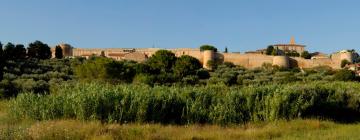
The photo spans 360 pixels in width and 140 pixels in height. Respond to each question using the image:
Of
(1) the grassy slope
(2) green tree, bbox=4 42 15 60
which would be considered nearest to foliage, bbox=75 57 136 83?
(1) the grassy slope

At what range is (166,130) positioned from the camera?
35.4 ft

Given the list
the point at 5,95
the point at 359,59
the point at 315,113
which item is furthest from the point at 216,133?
the point at 359,59

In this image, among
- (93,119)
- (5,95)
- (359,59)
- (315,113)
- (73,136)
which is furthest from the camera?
(359,59)

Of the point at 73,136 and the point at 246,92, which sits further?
the point at 246,92

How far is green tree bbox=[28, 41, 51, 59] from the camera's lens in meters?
63.9

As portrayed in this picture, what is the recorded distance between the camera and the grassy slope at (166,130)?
9.45m

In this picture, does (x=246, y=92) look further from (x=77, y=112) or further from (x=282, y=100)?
(x=77, y=112)

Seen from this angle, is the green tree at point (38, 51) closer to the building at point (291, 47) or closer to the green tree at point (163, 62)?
the green tree at point (163, 62)

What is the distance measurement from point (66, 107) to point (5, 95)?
10218 mm

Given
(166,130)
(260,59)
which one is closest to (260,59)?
(260,59)

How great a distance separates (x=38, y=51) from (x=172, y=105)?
5521 centimetres

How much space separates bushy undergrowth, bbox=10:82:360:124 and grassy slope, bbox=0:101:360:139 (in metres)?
0.52

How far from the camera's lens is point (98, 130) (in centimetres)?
988

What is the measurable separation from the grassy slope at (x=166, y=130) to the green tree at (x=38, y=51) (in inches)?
2094
